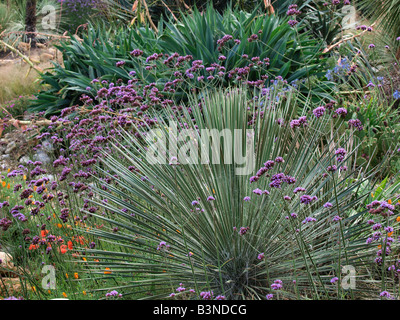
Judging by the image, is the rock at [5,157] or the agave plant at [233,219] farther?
the rock at [5,157]

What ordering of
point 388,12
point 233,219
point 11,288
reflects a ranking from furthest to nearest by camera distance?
point 388,12 → point 11,288 → point 233,219

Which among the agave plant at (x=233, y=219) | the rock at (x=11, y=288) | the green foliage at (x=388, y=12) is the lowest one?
the rock at (x=11, y=288)

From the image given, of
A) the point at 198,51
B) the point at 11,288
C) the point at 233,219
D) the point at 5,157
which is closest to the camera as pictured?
the point at 233,219

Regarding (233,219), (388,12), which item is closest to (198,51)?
(233,219)

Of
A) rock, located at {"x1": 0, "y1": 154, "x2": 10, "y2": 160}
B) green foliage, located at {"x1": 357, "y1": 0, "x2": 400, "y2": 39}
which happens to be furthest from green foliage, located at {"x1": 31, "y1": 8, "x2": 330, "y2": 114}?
green foliage, located at {"x1": 357, "y1": 0, "x2": 400, "y2": 39}

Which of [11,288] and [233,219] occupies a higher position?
[233,219]

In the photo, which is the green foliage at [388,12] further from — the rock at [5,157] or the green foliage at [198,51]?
the rock at [5,157]

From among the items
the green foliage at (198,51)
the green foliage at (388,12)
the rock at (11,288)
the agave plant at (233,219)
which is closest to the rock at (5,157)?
the green foliage at (198,51)

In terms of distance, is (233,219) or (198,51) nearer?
(233,219)

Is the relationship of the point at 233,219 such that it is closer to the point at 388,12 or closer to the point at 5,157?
the point at 5,157

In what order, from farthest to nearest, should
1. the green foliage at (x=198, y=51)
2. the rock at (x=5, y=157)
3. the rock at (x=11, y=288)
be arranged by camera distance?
1. the rock at (x=5, y=157)
2. the green foliage at (x=198, y=51)
3. the rock at (x=11, y=288)

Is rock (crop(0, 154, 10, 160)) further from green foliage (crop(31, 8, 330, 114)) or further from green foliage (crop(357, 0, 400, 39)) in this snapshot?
green foliage (crop(357, 0, 400, 39))
